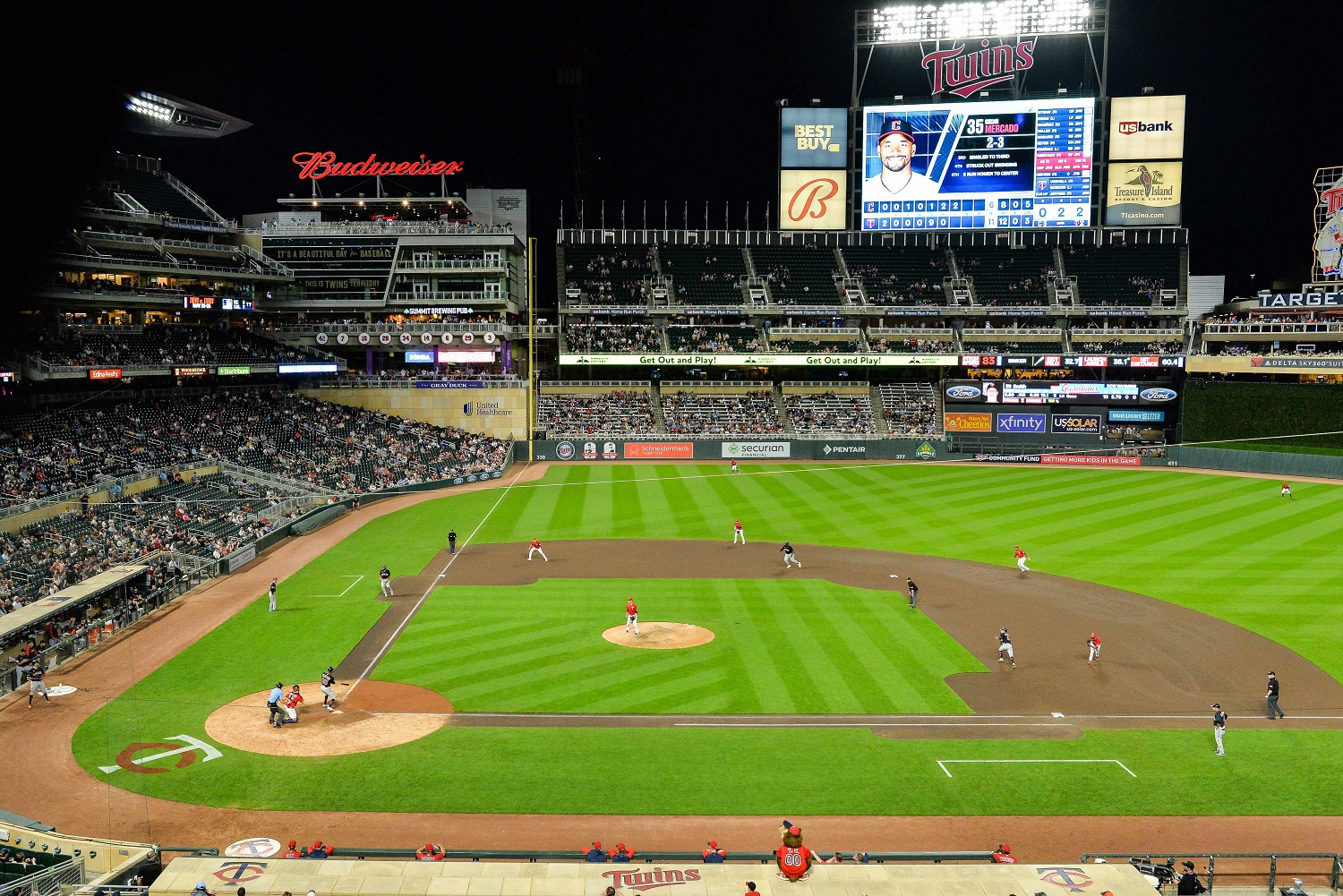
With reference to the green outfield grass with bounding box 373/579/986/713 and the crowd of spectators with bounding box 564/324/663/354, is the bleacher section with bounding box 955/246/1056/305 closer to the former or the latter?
the crowd of spectators with bounding box 564/324/663/354

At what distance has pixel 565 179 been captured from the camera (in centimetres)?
9156

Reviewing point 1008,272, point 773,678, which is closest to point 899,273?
point 1008,272

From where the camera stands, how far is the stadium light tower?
71.4 meters

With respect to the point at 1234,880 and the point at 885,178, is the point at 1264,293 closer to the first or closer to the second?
the point at 885,178

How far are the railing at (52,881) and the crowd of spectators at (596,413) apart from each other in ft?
181

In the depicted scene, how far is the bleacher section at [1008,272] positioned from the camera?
7744 cm

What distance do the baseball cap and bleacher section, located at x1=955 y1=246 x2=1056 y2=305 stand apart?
11.5 m

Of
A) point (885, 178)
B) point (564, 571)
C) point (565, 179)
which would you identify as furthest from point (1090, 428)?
point (565, 179)

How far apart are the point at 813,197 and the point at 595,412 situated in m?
26.5

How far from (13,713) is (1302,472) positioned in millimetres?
65341

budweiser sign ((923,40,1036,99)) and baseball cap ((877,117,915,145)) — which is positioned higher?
budweiser sign ((923,40,1036,99))

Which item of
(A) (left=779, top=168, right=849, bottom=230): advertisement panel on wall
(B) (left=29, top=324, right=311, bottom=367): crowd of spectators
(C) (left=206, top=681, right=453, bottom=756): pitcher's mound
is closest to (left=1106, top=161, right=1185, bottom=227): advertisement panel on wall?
(A) (left=779, top=168, right=849, bottom=230): advertisement panel on wall

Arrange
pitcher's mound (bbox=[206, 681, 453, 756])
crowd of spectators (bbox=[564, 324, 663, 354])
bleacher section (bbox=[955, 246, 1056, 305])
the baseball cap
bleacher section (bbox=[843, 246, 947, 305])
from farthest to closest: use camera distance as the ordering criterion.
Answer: bleacher section (bbox=[843, 246, 947, 305]), bleacher section (bbox=[955, 246, 1056, 305]), the baseball cap, crowd of spectators (bbox=[564, 324, 663, 354]), pitcher's mound (bbox=[206, 681, 453, 756])

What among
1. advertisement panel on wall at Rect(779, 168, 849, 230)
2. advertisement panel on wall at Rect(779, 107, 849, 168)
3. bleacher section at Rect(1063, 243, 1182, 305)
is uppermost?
advertisement panel on wall at Rect(779, 107, 849, 168)
